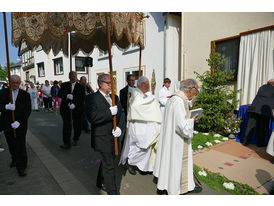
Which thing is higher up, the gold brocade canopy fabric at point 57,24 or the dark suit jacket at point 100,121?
the gold brocade canopy fabric at point 57,24

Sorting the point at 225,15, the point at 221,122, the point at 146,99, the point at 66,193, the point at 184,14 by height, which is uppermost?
the point at 184,14

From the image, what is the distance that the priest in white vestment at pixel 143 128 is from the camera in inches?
131

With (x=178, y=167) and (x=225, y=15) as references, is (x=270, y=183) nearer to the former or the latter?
(x=178, y=167)

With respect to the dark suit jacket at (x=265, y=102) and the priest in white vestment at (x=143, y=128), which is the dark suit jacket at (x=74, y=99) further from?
the dark suit jacket at (x=265, y=102)

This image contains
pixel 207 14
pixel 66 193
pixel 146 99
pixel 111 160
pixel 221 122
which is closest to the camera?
pixel 111 160

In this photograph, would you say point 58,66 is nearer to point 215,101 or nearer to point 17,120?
point 17,120

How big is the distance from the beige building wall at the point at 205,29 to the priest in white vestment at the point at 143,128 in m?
4.91

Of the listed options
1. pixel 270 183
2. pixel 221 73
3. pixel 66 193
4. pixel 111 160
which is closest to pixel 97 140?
pixel 111 160

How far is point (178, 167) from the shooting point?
256 cm

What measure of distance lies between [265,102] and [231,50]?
297 cm

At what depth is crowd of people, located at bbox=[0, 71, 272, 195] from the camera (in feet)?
8.25

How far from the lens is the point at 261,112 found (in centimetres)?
452

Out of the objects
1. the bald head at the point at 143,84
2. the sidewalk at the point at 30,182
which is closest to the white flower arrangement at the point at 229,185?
the bald head at the point at 143,84

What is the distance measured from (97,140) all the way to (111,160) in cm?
35
